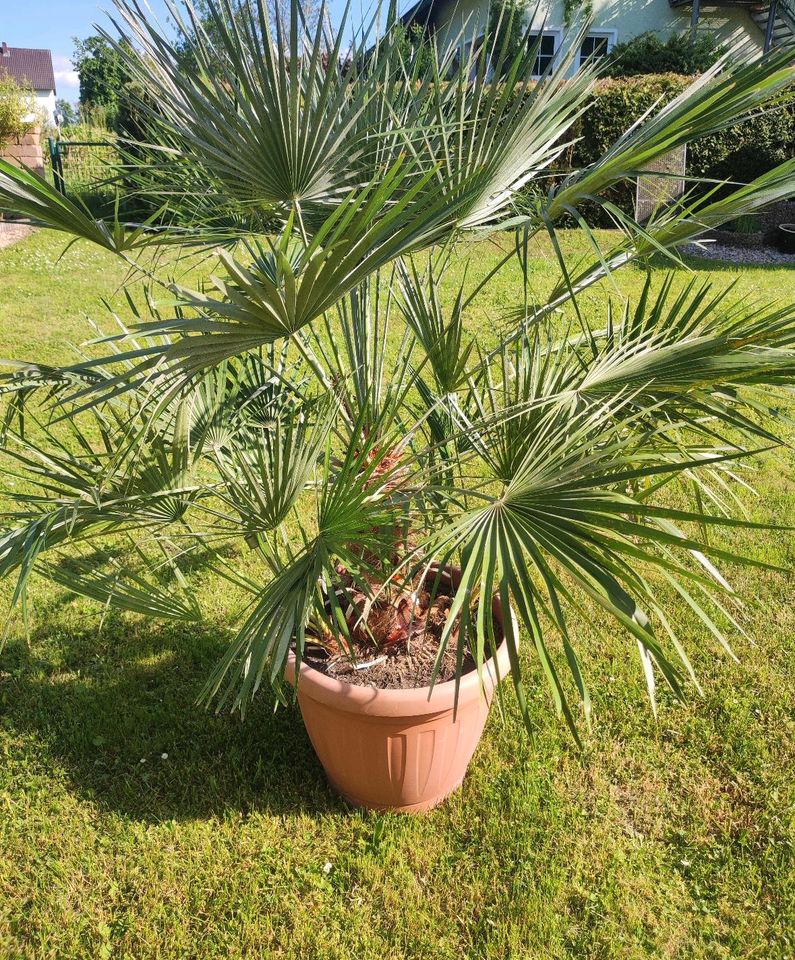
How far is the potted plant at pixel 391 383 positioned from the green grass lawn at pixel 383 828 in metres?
0.23

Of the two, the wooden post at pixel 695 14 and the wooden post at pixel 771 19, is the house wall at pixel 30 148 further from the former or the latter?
the wooden post at pixel 771 19

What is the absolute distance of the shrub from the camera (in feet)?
47.4

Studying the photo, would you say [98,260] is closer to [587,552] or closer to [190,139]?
[190,139]

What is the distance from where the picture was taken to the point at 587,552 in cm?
140

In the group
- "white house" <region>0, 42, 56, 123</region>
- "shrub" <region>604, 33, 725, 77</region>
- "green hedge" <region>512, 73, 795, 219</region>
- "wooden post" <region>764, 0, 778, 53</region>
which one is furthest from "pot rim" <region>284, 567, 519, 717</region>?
"white house" <region>0, 42, 56, 123</region>

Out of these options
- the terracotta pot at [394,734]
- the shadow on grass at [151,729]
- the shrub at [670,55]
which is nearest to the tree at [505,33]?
the terracotta pot at [394,734]

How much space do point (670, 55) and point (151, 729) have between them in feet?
52.2

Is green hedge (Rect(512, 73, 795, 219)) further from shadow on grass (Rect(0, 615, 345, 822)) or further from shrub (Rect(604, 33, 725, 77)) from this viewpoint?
shadow on grass (Rect(0, 615, 345, 822))

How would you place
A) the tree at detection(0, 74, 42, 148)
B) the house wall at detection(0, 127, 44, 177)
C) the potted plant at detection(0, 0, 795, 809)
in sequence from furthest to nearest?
the house wall at detection(0, 127, 44, 177) < the tree at detection(0, 74, 42, 148) < the potted plant at detection(0, 0, 795, 809)

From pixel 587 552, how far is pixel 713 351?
1.99 feet

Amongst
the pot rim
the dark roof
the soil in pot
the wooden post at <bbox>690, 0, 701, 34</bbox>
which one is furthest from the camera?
the dark roof

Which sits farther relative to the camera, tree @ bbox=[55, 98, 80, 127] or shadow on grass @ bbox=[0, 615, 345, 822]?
tree @ bbox=[55, 98, 80, 127]

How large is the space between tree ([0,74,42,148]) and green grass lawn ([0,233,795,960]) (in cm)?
1070

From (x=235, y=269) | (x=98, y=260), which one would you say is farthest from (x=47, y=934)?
(x=98, y=260)
